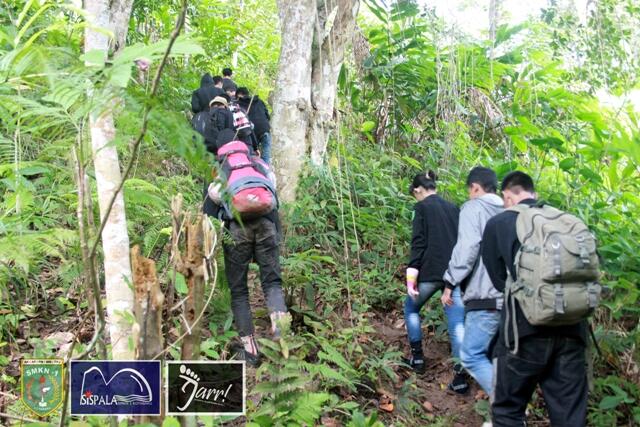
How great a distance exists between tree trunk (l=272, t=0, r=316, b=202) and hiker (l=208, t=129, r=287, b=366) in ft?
8.97

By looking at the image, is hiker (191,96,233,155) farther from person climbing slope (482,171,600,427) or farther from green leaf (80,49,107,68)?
green leaf (80,49,107,68)

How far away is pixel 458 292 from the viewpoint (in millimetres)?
5262

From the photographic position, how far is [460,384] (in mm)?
5238

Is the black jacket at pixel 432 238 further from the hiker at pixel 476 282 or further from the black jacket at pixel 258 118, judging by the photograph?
the black jacket at pixel 258 118

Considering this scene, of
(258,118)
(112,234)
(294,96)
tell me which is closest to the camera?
(112,234)

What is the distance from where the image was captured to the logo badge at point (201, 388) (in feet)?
7.01

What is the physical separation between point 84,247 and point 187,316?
18.2 inches

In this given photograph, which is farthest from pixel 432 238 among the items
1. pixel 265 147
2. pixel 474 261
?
pixel 265 147

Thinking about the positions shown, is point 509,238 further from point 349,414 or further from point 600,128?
point 600,128

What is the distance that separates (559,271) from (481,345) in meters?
1.27

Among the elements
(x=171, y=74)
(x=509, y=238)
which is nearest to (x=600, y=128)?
(x=509, y=238)

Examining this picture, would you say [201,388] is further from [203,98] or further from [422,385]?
[203,98]

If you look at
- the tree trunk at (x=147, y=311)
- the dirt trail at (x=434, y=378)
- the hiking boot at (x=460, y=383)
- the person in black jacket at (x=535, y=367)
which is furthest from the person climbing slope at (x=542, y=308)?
the tree trunk at (x=147, y=311)

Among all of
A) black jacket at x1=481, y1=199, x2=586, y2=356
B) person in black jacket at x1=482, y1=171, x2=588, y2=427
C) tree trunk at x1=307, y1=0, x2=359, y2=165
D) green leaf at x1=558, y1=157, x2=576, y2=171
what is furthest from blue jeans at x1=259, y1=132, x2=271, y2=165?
person in black jacket at x1=482, y1=171, x2=588, y2=427
